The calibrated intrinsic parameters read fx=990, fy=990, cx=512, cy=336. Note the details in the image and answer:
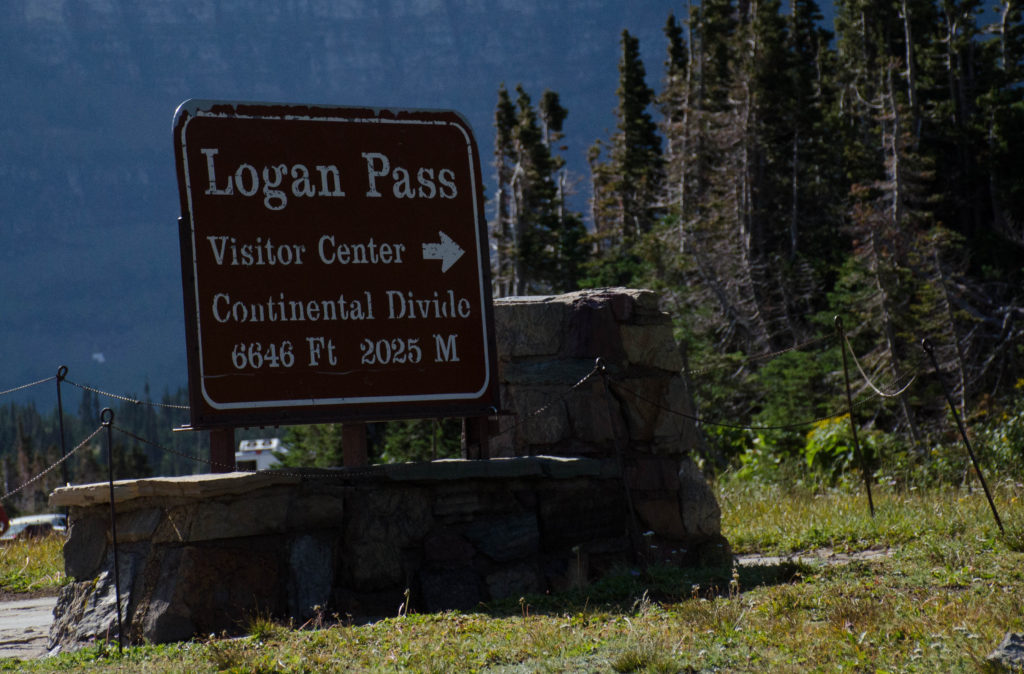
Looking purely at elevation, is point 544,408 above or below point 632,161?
below

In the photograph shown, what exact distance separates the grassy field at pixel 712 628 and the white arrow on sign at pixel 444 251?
254 centimetres

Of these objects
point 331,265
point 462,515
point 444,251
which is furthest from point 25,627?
point 444,251

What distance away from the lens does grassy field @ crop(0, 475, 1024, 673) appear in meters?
4.34

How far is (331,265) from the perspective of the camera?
7.11m

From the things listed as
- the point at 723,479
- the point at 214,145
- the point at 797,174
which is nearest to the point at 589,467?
the point at 214,145

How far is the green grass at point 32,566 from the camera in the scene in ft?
32.1

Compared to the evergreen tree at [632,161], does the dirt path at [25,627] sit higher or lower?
lower

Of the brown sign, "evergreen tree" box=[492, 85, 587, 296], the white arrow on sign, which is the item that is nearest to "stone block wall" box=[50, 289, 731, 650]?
the brown sign

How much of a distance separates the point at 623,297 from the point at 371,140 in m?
2.43

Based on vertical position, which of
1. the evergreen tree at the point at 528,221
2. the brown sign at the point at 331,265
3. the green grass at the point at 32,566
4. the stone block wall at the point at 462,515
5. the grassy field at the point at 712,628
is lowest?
the green grass at the point at 32,566

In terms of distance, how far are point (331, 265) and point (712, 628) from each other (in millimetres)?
3728

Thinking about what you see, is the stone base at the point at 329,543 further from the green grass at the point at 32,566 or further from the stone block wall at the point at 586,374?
the green grass at the point at 32,566

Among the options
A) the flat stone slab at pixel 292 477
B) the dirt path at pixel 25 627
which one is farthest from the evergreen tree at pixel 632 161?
→ the flat stone slab at pixel 292 477

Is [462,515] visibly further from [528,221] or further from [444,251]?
[528,221]
